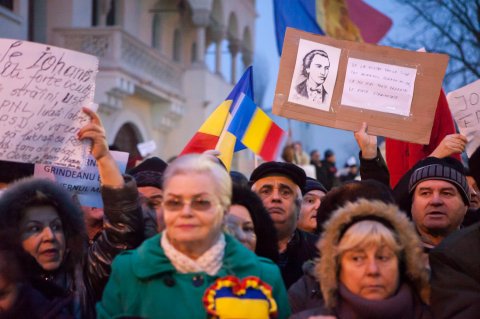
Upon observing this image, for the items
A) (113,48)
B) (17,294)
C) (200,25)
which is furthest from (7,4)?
(17,294)

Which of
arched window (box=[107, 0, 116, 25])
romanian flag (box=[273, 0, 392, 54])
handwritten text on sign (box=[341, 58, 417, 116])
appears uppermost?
arched window (box=[107, 0, 116, 25])

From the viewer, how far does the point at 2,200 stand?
447 centimetres

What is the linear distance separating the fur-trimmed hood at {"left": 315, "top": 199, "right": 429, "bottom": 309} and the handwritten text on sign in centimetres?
199

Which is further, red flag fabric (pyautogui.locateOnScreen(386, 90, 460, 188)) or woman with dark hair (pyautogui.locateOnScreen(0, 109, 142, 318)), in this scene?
red flag fabric (pyautogui.locateOnScreen(386, 90, 460, 188))

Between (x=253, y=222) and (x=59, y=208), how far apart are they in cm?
95

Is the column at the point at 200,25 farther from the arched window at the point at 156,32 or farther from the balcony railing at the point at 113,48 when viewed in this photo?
the balcony railing at the point at 113,48

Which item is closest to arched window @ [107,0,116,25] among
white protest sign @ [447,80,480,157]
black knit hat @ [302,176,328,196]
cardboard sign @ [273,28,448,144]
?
white protest sign @ [447,80,480,157]

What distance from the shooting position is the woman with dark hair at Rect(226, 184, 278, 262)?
4551mm

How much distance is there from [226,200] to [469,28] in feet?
59.0

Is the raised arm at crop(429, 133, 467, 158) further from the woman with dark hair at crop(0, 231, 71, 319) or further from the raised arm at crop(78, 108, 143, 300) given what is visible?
the woman with dark hair at crop(0, 231, 71, 319)

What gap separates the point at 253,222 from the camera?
466 centimetres

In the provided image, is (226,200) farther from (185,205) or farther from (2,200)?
(2,200)

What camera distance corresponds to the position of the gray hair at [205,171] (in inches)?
152

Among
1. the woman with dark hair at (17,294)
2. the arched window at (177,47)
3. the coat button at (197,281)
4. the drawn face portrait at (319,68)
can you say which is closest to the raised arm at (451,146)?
the drawn face portrait at (319,68)
